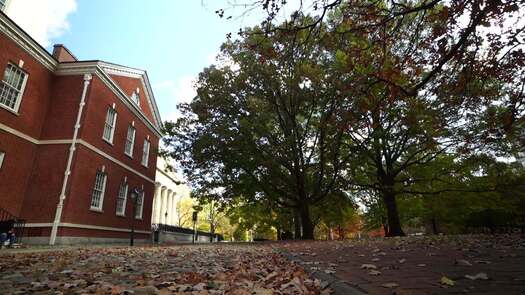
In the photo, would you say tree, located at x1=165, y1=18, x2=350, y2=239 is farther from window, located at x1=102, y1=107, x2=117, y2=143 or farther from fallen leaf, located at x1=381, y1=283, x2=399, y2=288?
fallen leaf, located at x1=381, y1=283, x2=399, y2=288

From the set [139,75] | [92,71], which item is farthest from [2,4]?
[139,75]

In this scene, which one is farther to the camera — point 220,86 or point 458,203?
point 458,203

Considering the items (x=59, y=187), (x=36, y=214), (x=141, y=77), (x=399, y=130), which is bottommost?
(x=36, y=214)

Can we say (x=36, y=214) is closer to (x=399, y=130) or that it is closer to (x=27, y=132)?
(x=27, y=132)

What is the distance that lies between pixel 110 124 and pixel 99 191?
433 cm

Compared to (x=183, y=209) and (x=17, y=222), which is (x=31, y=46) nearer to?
(x=17, y=222)

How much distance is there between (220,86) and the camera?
18.5 meters

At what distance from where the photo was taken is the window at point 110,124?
65.1 ft

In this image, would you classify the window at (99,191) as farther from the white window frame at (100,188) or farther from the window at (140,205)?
the window at (140,205)

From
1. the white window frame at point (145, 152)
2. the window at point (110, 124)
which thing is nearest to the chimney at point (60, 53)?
the window at point (110, 124)

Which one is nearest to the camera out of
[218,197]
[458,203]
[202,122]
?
[202,122]

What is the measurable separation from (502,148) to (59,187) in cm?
2379

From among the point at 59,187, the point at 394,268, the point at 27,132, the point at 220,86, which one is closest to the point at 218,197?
the point at 220,86

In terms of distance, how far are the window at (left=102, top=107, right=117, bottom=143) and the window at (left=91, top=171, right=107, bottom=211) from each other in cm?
229
